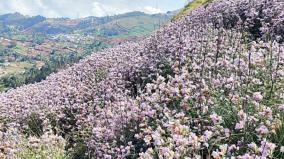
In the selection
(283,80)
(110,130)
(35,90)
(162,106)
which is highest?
(283,80)

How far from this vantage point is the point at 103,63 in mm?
11805

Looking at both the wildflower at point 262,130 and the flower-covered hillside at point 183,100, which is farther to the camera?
the flower-covered hillside at point 183,100

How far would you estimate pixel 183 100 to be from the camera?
5281mm

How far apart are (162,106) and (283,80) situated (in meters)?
1.58

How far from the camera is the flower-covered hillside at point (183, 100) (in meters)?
4.28

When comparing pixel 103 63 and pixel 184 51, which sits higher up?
pixel 184 51

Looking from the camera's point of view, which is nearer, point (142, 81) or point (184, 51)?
point (184, 51)

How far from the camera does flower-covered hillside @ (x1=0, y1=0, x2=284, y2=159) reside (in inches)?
169

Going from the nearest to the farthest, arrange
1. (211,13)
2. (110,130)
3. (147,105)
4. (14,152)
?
(147,105) → (110,130) → (14,152) → (211,13)

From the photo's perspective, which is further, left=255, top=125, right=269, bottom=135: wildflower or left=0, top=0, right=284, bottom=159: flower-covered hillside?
left=0, top=0, right=284, bottom=159: flower-covered hillside


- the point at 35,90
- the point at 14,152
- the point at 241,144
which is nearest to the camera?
the point at 241,144

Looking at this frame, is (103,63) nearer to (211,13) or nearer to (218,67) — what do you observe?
(211,13)

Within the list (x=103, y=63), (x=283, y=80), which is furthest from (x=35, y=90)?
(x=283, y=80)

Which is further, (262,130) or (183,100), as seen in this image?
(183,100)
